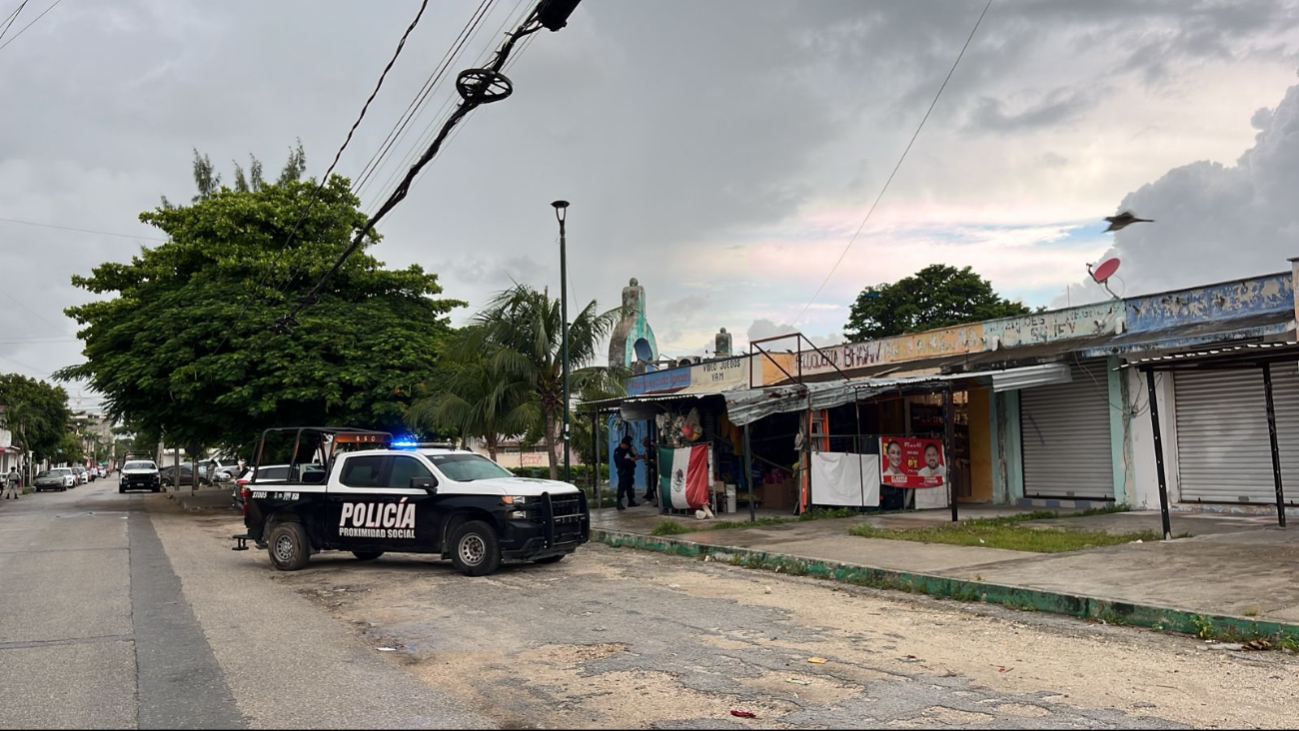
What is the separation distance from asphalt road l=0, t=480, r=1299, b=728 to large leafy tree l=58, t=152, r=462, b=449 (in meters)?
16.3

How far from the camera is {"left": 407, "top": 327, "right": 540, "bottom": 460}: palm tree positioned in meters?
21.6

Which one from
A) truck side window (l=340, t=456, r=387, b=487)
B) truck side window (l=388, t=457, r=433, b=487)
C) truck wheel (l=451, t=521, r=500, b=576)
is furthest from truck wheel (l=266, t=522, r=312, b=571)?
truck wheel (l=451, t=521, r=500, b=576)

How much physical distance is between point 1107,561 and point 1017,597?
7.79 ft

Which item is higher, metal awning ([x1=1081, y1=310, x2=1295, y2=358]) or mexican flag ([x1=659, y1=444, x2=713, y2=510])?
metal awning ([x1=1081, y1=310, x2=1295, y2=358])

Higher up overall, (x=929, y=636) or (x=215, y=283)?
(x=215, y=283)

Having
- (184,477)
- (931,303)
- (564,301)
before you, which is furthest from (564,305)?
(184,477)

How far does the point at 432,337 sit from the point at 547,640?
24.0m

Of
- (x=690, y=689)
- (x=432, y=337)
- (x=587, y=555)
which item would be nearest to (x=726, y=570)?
(x=587, y=555)

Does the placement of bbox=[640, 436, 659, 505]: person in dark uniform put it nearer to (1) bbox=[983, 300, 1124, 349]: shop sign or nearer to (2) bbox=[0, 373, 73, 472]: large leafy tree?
(1) bbox=[983, 300, 1124, 349]: shop sign

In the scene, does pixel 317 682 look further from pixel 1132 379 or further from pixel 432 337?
pixel 432 337

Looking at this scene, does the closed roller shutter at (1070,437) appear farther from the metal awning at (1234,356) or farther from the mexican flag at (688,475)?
the mexican flag at (688,475)

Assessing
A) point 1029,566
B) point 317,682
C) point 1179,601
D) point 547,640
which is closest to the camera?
point 317,682

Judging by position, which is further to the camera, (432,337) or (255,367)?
(432,337)

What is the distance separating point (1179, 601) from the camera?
8711 millimetres
